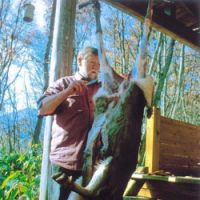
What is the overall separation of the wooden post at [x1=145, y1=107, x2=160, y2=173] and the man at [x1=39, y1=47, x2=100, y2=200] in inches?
86.2

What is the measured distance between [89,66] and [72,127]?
0.93ft

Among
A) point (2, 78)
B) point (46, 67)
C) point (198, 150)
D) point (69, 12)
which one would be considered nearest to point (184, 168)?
point (198, 150)

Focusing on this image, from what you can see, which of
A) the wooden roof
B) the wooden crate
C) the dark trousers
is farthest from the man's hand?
the wooden crate

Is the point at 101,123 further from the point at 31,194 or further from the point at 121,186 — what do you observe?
the point at 31,194

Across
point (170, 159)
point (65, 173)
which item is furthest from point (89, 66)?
point (170, 159)

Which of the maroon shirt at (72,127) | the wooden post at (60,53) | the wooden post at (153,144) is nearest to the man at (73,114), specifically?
the maroon shirt at (72,127)

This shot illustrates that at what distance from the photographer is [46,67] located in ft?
39.6

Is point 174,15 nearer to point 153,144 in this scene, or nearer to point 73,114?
point 153,144

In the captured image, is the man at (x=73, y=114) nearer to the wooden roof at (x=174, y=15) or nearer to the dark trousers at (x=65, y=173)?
the dark trousers at (x=65, y=173)

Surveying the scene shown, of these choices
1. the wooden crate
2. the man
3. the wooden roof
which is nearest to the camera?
the man

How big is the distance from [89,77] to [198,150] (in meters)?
3.45

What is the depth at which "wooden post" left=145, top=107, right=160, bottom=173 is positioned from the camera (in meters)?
3.53

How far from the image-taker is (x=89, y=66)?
1374 mm

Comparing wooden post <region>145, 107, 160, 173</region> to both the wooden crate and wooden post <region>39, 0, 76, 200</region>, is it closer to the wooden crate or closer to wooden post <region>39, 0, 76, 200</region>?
the wooden crate
